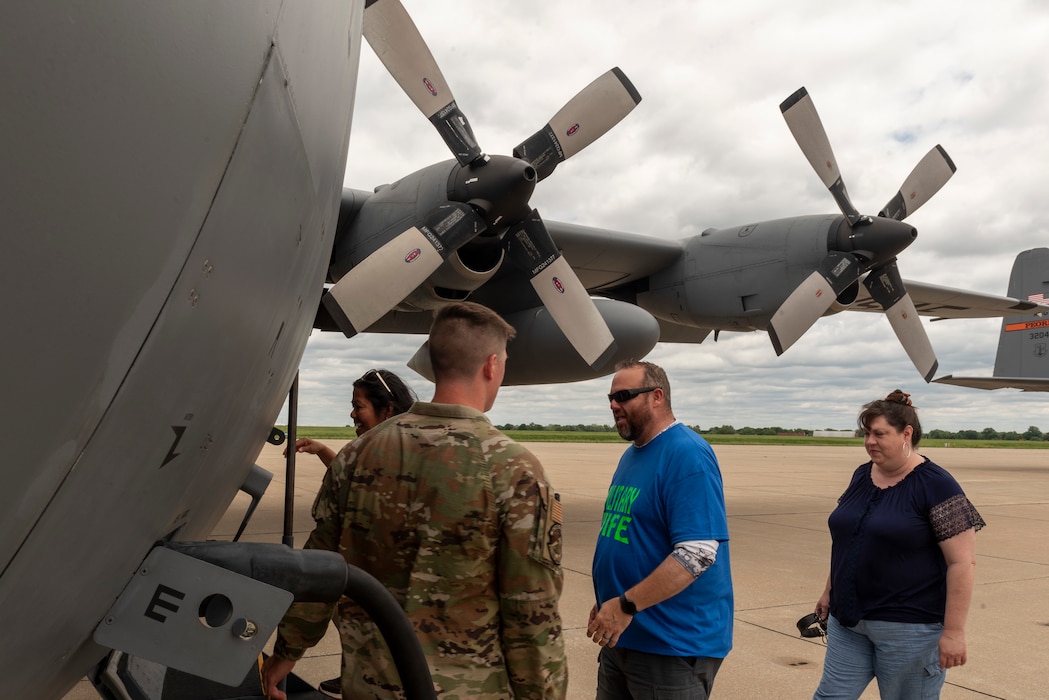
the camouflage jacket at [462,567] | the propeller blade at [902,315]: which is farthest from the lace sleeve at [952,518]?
the propeller blade at [902,315]

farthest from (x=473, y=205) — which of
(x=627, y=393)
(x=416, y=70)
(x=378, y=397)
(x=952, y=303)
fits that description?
(x=952, y=303)

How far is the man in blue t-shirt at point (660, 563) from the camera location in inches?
111

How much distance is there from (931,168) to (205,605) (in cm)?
1097

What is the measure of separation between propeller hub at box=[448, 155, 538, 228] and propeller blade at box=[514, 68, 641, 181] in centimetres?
56

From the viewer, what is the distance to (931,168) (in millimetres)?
10359

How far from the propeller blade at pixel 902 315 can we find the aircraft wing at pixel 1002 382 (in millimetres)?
18104

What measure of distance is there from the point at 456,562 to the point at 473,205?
5227 millimetres

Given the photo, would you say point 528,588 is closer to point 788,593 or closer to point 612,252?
point 788,593

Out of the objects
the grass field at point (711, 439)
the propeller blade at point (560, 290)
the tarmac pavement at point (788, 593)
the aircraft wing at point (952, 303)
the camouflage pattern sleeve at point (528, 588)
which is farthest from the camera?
the grass field at point (711, 439)

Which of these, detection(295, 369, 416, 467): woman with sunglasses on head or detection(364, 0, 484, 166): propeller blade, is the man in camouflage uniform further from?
detection(364, 0, 484, 166): propeller blade

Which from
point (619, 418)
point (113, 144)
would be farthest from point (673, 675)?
point (113, 144)

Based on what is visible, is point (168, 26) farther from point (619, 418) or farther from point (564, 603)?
point (564, 603)

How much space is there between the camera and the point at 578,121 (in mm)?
7754

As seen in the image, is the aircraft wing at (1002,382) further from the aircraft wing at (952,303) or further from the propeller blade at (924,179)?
the propeller blade at (924,179)
